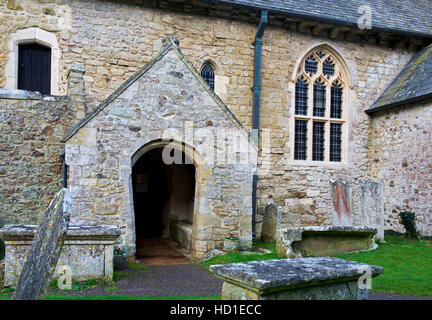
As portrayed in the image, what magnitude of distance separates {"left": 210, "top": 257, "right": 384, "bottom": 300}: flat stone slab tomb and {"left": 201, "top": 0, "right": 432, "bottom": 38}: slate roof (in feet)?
28.2

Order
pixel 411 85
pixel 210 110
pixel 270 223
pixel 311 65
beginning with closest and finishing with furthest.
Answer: pixel 210 110 → pixel 270 223 → pixel 411 85 → pixel 311 65

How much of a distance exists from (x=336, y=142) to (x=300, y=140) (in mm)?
1406

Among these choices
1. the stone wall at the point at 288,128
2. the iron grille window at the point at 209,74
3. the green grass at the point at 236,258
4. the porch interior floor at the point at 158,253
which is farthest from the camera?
the stone wall at the point at 288,128

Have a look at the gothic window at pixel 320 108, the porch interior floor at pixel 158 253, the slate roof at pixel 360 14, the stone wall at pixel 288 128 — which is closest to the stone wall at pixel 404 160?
the stone wall at pixel 288 128

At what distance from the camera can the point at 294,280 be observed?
3.76m

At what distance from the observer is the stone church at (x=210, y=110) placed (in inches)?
317

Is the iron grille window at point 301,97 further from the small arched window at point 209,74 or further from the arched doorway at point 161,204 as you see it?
the arched doorway at point 161,204

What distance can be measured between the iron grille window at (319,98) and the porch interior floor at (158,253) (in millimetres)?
6310

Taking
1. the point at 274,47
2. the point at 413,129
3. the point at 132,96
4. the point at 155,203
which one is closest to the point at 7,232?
the point at 132,96

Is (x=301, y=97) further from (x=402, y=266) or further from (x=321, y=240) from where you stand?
(x=402, y=266)

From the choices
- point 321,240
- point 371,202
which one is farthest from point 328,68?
point 321,240

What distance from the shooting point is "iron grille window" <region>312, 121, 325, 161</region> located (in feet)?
42.0

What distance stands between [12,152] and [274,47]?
7792mm

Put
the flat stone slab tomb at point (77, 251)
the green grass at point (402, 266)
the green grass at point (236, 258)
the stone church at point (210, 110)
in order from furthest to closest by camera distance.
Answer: the stone church at point (210, 110), the green grass at point (236, 258), the flat stone slab tomb at point (77, 251), the green grass at point (402, 266)
